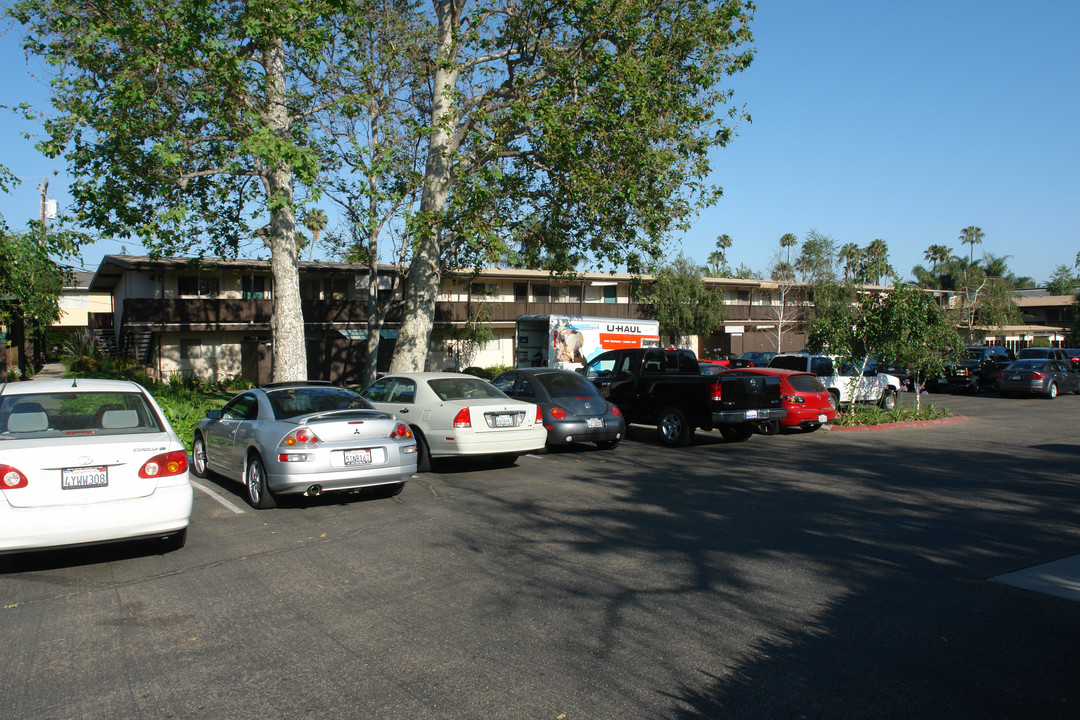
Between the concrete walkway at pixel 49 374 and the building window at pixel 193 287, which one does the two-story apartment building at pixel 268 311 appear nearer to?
the building window at pixel 193 287

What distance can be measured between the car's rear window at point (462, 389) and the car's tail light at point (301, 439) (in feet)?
9.80

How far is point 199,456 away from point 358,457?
12.4 feet

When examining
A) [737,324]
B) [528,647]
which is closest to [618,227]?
[528,647]

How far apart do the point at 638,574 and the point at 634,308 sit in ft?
129

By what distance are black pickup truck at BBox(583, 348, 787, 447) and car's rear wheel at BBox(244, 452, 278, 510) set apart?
26.2 ft

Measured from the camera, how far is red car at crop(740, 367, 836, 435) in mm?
16031

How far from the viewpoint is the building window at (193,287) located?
32469 millimetres

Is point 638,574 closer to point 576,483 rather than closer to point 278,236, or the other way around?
point 576,483

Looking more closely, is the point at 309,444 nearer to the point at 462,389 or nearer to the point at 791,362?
the point at 462,389

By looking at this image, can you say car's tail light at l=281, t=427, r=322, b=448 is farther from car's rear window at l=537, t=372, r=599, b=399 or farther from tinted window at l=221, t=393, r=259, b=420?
car's rear window at l=537, t=372, r=599, b=399

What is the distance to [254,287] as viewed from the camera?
112ft

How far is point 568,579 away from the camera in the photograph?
6211 mm

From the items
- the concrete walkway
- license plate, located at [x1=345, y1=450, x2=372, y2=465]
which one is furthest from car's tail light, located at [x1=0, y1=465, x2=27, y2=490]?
the concrete walkway

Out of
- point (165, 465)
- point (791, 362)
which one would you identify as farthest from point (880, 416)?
point (165, 465)
